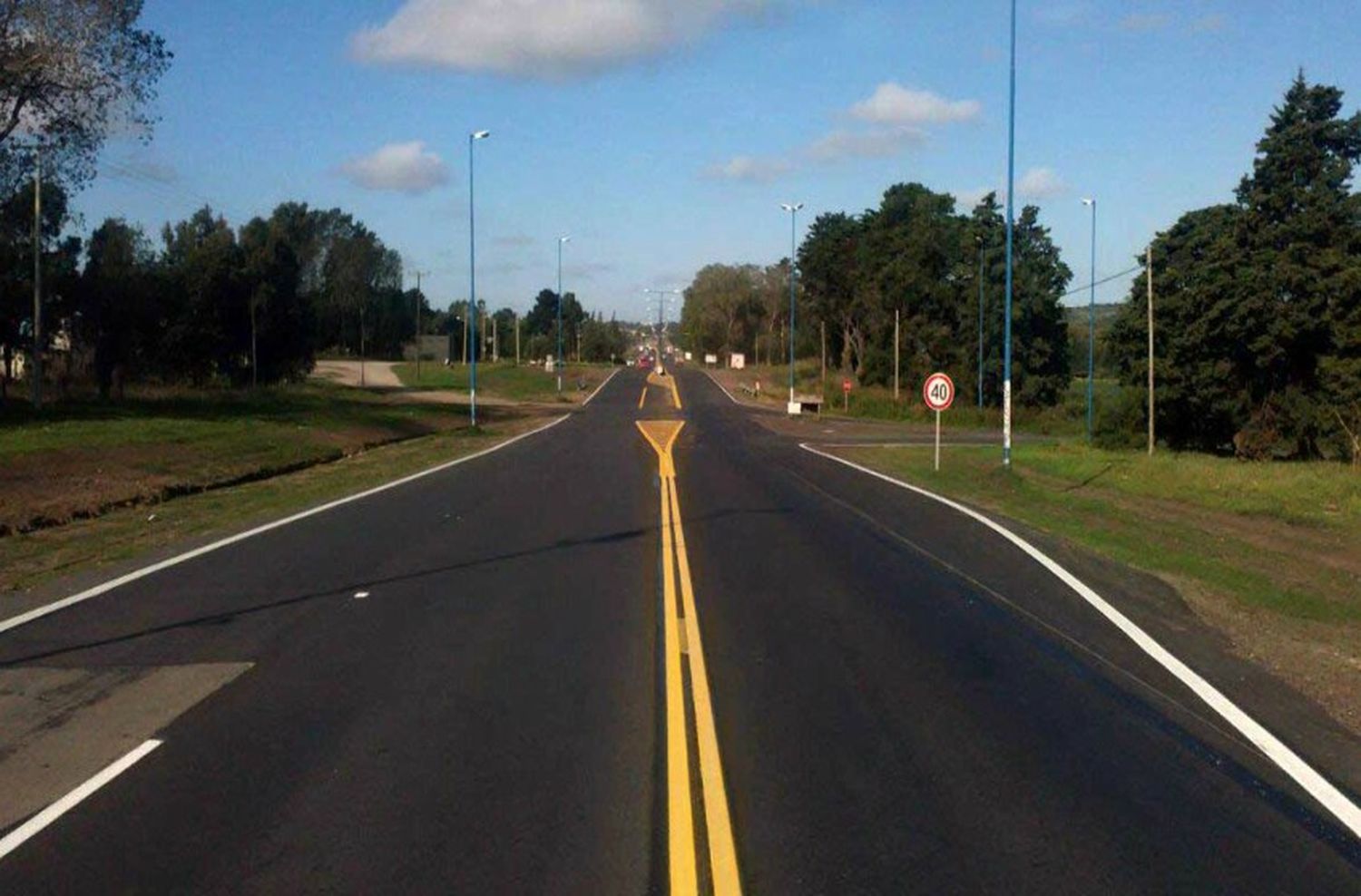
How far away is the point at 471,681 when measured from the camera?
934 cm

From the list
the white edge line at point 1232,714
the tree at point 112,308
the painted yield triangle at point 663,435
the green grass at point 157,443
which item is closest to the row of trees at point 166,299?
the tree at point 112,308

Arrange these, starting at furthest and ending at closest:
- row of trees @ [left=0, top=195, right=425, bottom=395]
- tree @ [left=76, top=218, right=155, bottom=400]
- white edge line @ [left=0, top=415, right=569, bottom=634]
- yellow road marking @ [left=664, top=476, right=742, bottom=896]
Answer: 1. tree @ [left=76, top=218, right=155, bottom=400]
2. row of trees @ [left=0, top=195, right=425, bottom=395]
3. white edge line @ [left=0, top=415, right=569, bottom=634]
4. yellow road marking @ [left=664, top=476, right=742, bottom=896]

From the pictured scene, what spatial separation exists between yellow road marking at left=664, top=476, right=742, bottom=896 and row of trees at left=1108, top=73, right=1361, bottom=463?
4093 cm

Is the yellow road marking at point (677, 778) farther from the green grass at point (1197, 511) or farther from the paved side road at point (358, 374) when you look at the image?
the paved side road at point (358, 374)

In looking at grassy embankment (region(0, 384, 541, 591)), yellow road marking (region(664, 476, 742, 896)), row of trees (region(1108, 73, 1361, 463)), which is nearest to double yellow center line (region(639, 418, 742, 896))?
yellow road marking (region(664, 476, 742, 896))

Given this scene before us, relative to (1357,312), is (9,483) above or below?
below

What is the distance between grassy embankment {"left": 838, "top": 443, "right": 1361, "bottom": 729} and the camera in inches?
460

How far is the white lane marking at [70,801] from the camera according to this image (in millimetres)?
6164

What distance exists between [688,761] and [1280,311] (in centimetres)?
4681

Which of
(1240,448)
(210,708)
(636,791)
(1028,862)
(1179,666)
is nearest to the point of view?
(1028,862)

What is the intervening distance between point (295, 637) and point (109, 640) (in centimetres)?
148

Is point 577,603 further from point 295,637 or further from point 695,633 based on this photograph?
point 295,637

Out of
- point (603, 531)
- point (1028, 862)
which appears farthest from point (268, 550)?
point (1028, 862)

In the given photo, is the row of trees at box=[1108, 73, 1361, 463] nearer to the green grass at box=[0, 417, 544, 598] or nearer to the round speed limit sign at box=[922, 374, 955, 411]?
the round speed limit sign at box=[922, 374, 955, 411]
